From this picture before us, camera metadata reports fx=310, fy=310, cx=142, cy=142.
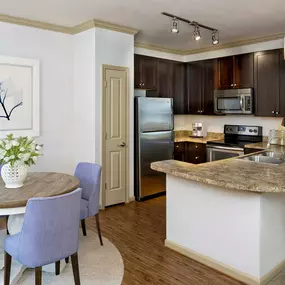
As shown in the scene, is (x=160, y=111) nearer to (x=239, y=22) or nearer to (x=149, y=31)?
(x=149, y=31)

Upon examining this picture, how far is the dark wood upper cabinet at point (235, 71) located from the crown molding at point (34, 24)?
2704mm

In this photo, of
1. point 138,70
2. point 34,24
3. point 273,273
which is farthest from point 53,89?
point 273,273

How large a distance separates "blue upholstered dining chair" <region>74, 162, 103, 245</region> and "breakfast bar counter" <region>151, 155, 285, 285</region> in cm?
65

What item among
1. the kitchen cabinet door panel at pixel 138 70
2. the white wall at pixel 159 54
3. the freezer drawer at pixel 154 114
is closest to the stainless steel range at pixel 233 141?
the freezer drawer at pixel 154 114

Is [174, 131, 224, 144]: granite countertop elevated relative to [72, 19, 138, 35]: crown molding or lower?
lower

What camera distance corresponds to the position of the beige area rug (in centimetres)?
265

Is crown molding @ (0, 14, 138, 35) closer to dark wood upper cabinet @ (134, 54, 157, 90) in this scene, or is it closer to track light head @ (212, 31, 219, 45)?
dark wood upper cabinet @ (134, 54, 157, 90)

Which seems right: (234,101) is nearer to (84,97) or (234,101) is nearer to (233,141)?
(233,141)

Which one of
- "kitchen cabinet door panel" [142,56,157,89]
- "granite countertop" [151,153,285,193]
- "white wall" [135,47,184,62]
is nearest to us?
"granite countertop" [151,153,285,193]

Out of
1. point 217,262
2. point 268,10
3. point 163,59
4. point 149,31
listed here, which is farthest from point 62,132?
point 268,10

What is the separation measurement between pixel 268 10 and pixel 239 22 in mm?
526

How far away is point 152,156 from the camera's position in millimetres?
5152

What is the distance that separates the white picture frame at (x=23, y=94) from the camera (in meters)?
4.11

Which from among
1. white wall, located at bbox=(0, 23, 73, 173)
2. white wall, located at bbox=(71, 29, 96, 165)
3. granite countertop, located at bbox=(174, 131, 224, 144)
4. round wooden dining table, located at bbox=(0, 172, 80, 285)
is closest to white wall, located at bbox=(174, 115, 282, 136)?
granite countertop, located at bbox=(174, 131, 224, 144)
